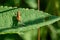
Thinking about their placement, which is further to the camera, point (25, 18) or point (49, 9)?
point (49, 9)

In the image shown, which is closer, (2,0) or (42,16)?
(42,16)

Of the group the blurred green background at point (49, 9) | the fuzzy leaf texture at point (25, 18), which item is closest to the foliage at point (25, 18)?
the fuzzy leaf texture at point (25, 18)

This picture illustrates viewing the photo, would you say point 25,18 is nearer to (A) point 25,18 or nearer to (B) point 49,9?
(A) point 25,18

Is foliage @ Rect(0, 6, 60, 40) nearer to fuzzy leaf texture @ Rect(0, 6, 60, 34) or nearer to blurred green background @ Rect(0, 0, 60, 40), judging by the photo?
fuzzy leaf texture @ Rect(0, 6, 60, 34)

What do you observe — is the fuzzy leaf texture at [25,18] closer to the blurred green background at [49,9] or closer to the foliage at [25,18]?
the foliage at [25,18]

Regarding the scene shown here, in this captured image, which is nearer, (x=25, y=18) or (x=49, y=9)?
(x=25, y=18)

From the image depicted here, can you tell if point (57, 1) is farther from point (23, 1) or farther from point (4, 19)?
point (4, 19)

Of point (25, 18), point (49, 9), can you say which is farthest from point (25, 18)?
point (49, 9)

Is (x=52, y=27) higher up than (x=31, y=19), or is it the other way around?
(x=31, y=19)

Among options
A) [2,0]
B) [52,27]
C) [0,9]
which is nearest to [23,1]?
[2,0]

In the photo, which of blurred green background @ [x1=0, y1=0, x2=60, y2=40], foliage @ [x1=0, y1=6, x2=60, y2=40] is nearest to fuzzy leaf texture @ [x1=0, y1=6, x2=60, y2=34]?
foliage @ [x1=0, y1=6, x2=60, y2=40]

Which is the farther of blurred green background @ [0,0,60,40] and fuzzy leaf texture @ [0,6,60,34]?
blurred green background @ [0,0,60,40]
